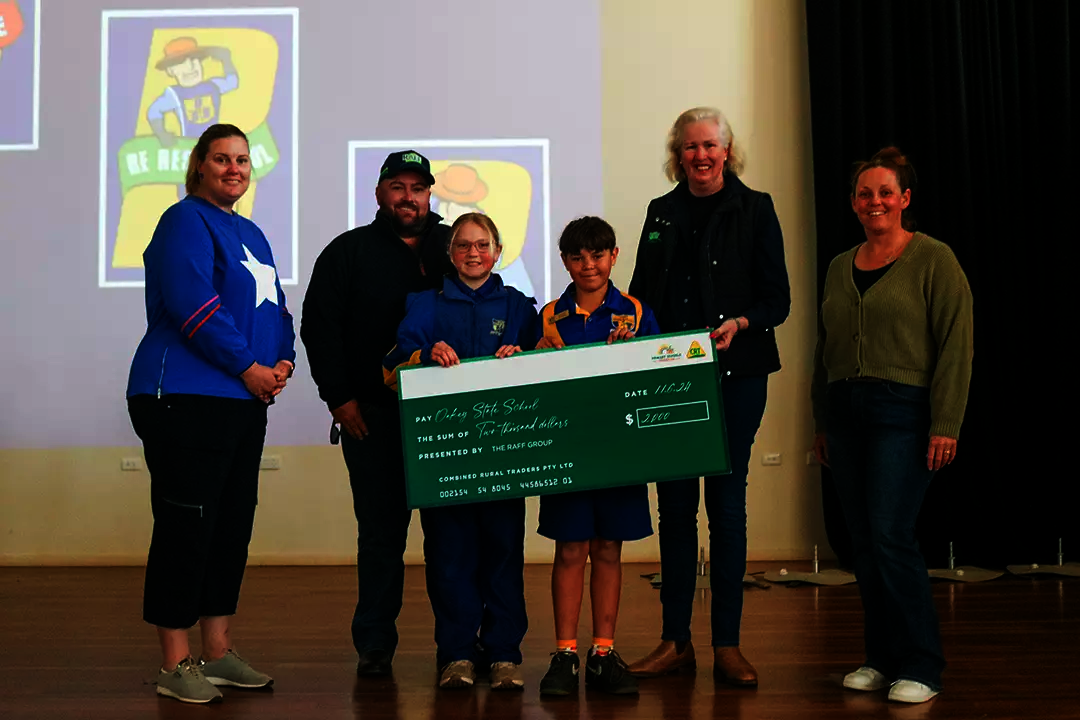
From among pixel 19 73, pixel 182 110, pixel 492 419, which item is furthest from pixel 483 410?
pixel 19 73

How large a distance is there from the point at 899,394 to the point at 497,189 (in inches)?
126

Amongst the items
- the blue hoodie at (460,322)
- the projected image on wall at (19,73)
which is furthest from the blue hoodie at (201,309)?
the projected image on wall at (19,73)

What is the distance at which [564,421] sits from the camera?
2.82 metres

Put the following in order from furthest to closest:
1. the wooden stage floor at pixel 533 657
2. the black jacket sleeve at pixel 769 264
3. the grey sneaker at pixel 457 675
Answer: the black jacket sleeve at pixel 769 264, the grey sneaker at pixel 457 675, the wooden stage floor at pixel 533 657

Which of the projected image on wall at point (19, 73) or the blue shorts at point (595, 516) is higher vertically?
the projected image on wall at point (19, 73)

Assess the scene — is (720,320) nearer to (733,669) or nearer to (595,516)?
(595,516)

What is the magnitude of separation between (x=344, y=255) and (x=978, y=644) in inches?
88.2

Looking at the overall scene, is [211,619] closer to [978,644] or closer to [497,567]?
[497,567]

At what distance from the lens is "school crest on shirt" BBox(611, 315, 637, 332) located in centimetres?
282

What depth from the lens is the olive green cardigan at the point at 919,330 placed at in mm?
2594

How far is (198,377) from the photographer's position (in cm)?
272

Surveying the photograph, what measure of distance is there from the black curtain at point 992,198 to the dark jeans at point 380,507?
2.99 metres

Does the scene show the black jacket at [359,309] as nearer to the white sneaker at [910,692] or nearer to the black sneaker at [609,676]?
the black sneaker at [609,676]

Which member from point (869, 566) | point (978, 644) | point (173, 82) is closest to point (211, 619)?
point (869, 566)
